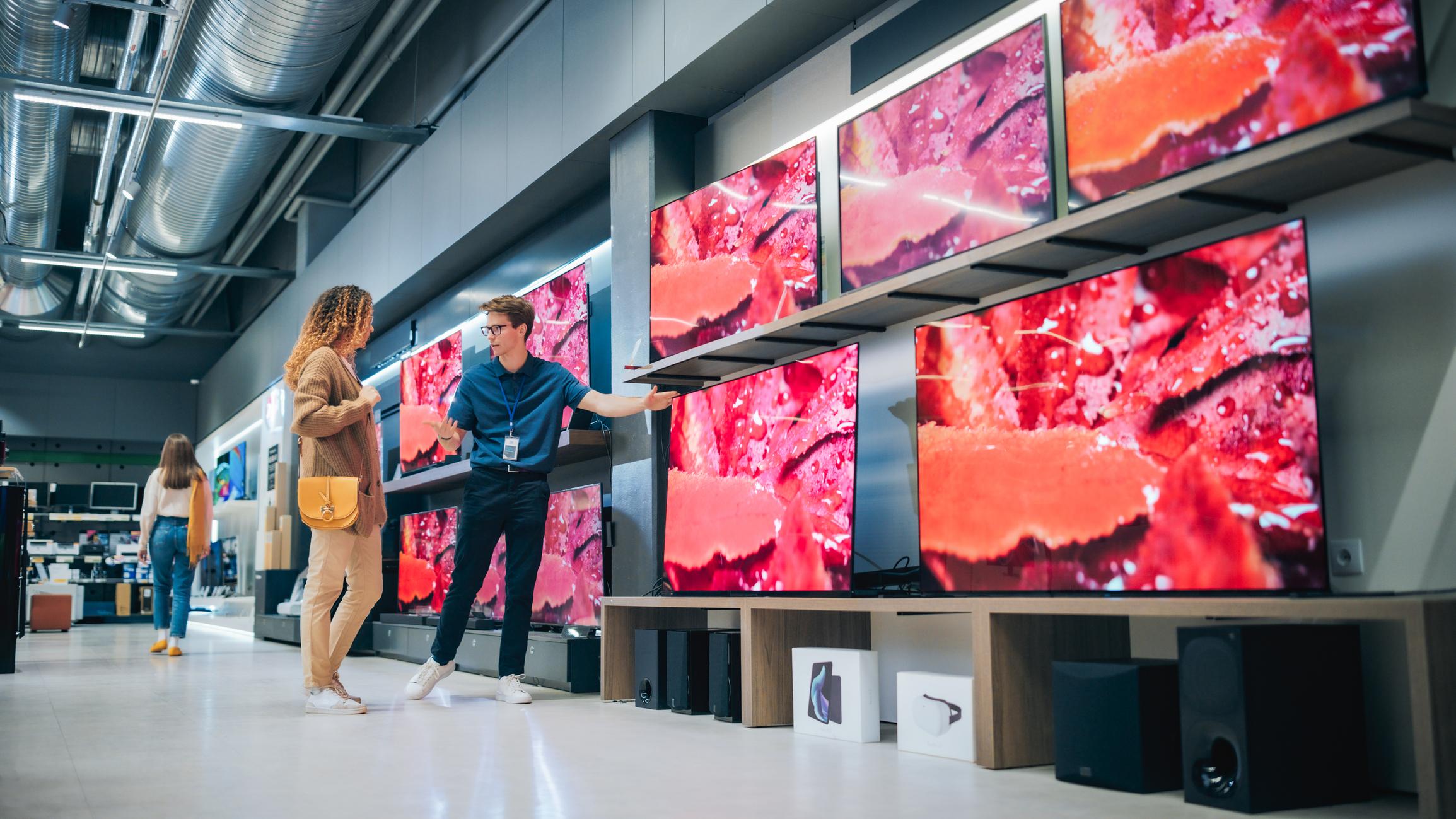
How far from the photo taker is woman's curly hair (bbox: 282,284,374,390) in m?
3.86

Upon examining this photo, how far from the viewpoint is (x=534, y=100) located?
5.74 metres

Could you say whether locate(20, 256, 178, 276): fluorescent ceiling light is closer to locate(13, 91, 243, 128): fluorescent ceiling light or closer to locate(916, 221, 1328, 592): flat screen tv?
locate(13, 91, 243, 128): fluorescent ceiling light

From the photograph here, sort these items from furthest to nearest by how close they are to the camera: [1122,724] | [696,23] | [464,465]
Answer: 1. [464,465]
2. [696,23]
3. [1122,724]

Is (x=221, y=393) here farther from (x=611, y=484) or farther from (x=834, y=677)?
(x=834, y=677)

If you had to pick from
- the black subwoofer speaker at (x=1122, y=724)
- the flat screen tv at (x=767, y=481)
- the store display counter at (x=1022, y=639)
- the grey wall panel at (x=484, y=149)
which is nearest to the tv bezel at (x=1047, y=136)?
the flat screen tv at (x=767, y=481)

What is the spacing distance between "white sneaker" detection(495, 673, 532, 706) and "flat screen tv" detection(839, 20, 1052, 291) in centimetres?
189

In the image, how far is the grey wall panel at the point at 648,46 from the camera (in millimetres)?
4484

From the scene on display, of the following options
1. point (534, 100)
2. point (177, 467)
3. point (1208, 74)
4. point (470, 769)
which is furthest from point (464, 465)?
point (1208, 74)

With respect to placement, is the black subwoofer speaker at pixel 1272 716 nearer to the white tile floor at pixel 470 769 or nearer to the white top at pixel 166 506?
the white tile floor at pixel 470 769

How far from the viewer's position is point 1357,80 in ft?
6.72

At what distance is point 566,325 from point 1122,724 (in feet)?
12.2

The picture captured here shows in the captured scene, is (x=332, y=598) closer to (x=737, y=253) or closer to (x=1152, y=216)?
(x=737, y=253)

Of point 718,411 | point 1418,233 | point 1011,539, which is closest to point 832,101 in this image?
point 718,411

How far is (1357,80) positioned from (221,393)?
51.3 feet
